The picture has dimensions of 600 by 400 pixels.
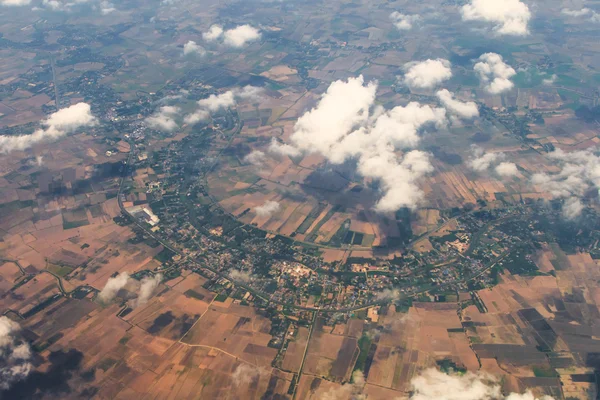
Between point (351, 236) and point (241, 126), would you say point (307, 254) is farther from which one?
point (241, 126)

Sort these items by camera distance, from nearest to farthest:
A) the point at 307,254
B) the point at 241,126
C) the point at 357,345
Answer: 1. the point at 357,345
2. the point at 307,254
3. the point at 241,126

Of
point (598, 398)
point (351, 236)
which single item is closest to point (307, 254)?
point (351, 236)

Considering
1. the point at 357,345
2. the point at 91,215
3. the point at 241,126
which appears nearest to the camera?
the point at 357,345

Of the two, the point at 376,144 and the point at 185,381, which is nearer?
the point at 185,381

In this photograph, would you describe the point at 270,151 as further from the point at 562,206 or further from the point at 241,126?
the point at 562,206

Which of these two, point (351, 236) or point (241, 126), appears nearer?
point (351, 236)

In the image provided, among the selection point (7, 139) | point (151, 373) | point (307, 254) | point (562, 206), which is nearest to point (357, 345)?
point (307, 254)

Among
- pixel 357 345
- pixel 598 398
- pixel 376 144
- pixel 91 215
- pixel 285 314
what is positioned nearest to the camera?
pixel 598 398

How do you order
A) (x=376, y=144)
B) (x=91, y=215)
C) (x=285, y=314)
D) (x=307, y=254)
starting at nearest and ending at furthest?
1. (x=285, y=314)
2. (x=307, y=254)
3. (x=91, y=215)
4. (x=376, y=144)
